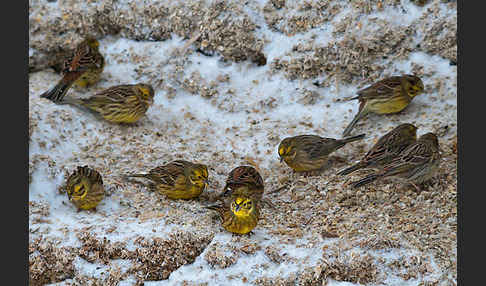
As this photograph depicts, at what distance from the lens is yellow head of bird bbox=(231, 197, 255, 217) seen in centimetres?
575

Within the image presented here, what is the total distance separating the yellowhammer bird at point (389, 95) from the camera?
25.3ft

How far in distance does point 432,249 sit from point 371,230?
0.61 metres

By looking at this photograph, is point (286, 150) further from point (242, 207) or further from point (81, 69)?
point (81, 69)

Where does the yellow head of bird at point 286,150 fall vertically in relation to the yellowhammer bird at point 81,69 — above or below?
above

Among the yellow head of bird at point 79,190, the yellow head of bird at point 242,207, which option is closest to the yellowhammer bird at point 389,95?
the yellow head of bird at point 242,207

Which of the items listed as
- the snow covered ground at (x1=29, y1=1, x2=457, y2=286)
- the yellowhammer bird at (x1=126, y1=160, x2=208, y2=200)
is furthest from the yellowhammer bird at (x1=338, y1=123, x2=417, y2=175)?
the yellowhammer bird at (x1=126, y1=160, x2=208, y2=200)

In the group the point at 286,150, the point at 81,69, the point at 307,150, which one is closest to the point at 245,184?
the point at 286,150

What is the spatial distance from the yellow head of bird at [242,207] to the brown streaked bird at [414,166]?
130cm

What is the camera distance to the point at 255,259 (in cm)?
561

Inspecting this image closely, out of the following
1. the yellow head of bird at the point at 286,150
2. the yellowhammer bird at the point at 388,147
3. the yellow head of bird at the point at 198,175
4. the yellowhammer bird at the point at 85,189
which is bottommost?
the yellowhammer bird at the point at 85,189

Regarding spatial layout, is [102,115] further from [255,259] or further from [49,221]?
[255,259]

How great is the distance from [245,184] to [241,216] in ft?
2.59

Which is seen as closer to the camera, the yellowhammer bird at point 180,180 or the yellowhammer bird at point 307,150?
the yellowhammer bird at point 180,180

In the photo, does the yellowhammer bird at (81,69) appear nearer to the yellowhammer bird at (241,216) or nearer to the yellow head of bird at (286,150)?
the yellow head of bird at (286,150)
